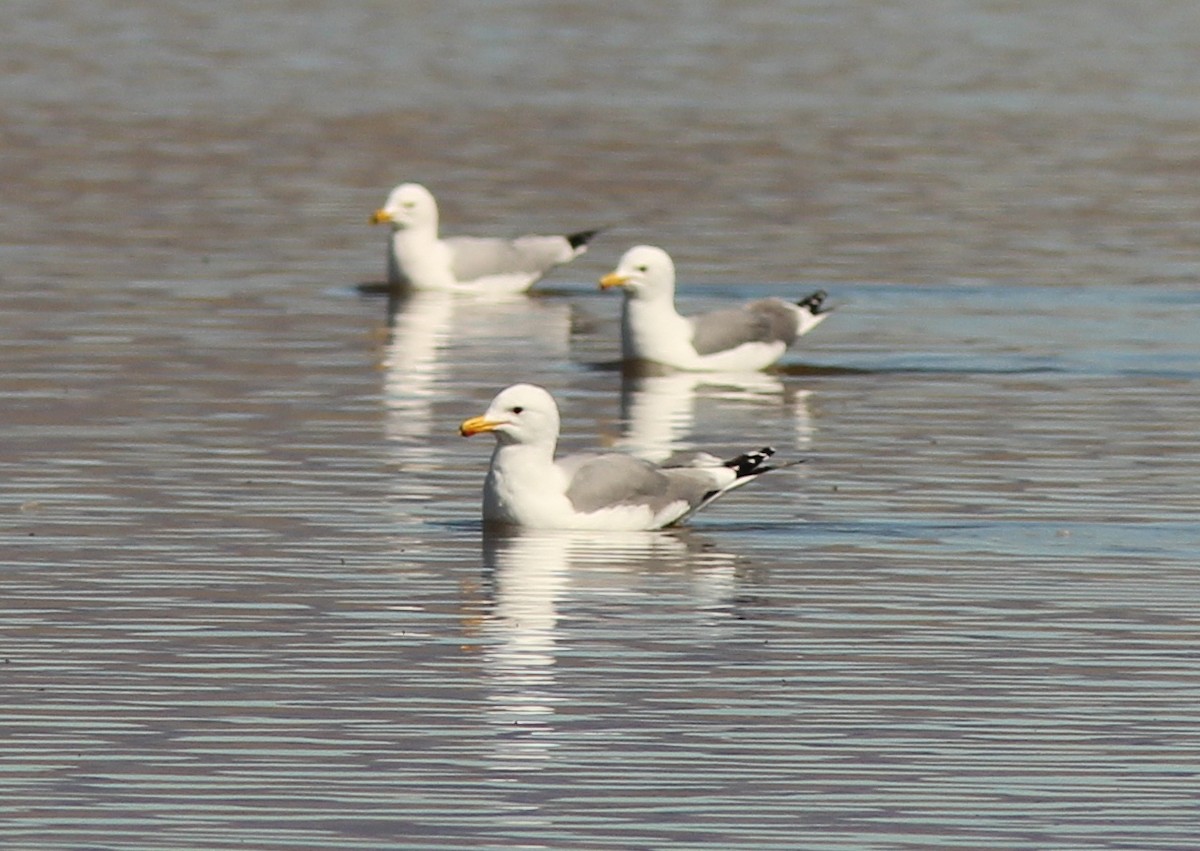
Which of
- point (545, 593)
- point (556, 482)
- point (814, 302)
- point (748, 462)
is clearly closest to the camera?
point (545, 593)

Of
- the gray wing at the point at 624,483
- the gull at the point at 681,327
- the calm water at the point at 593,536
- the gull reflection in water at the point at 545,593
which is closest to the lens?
the calm water at the point at 593,536

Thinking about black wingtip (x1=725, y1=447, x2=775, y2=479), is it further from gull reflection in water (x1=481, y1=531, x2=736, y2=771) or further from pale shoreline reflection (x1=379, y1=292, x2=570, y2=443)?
pale shoreline reflection (x1=379, y1=292, x2=570, y2=443)

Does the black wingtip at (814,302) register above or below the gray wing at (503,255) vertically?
below

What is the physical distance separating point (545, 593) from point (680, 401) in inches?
326

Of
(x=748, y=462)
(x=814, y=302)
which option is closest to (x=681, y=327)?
(x=814, y=302)

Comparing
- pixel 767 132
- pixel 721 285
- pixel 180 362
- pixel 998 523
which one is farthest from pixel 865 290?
pixel 767 132

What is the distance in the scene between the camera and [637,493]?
696 inches

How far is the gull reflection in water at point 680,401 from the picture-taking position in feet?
70.0

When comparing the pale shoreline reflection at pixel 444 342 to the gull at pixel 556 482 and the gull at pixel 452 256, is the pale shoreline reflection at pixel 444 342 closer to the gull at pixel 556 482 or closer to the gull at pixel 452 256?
the gull at pixel 452 256

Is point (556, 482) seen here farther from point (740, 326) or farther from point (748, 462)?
point (740, 326)

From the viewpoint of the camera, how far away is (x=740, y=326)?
84.3 ft

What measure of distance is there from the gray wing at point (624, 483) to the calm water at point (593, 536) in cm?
21

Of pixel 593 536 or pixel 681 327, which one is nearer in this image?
pixel 593 536

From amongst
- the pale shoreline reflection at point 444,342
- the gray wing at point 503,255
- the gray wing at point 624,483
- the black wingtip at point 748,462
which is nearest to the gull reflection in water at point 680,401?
the pale shoreline reflection at point 444,342
